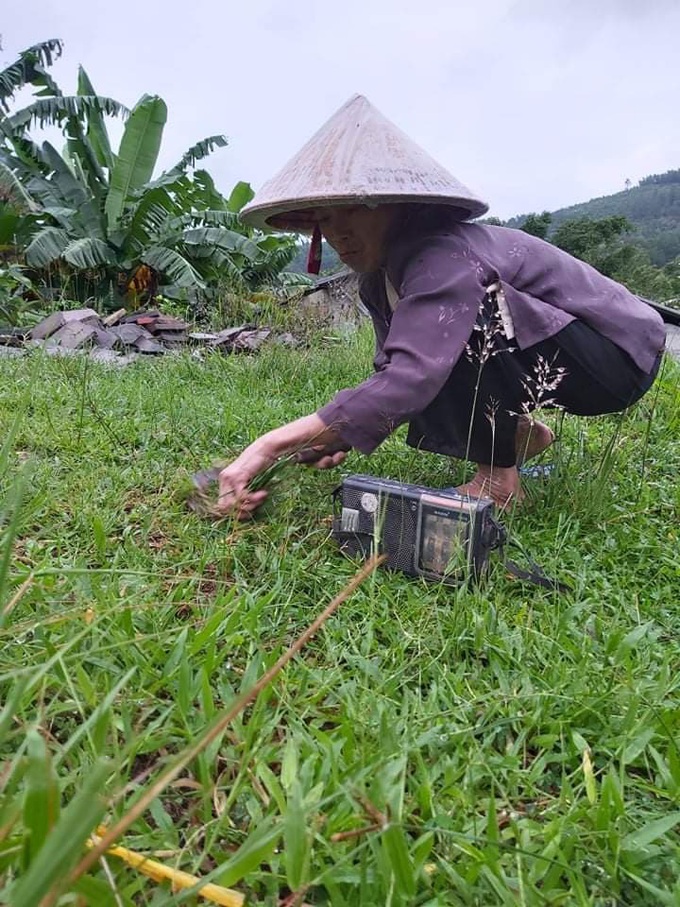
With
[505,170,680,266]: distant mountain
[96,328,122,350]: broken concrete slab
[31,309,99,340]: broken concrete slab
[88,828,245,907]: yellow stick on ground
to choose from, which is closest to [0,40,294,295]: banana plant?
[31,309,99,340]: broken concrete slab

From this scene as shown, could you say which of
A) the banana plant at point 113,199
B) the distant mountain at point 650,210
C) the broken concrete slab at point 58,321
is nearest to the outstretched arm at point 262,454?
the broken concrete slab at point 58,321

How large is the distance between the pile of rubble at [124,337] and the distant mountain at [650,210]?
139 ft

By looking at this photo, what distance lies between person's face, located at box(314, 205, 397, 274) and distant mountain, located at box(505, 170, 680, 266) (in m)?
46.5

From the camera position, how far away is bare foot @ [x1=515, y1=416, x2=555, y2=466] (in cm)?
222

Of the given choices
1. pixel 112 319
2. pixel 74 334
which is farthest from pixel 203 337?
pixel 112 319

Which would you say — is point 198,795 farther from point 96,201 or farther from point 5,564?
point 96,201

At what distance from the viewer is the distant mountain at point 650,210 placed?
1850 inches

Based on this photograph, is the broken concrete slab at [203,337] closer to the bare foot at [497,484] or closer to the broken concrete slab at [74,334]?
the broken concrete slab at [74,334]

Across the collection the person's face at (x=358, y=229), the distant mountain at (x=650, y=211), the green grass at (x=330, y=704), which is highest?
the distant mountain at (x=650, y=211)

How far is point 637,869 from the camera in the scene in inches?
31.4

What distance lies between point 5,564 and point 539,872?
26.8 inches

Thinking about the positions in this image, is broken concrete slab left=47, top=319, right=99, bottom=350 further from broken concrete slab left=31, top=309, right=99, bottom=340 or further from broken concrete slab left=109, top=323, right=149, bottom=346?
broken concrete slab left=109, top=323, right=149, bottom=346

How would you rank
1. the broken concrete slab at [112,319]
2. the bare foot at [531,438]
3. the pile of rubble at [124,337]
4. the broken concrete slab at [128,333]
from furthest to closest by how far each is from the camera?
the broken concrete slab at [112,319], the broken concrete slab at [128,333], the pile of rubble at [124,337], the bare foot at [531,438]

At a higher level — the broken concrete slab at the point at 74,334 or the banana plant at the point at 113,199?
the banana plant at the point at 113,199
